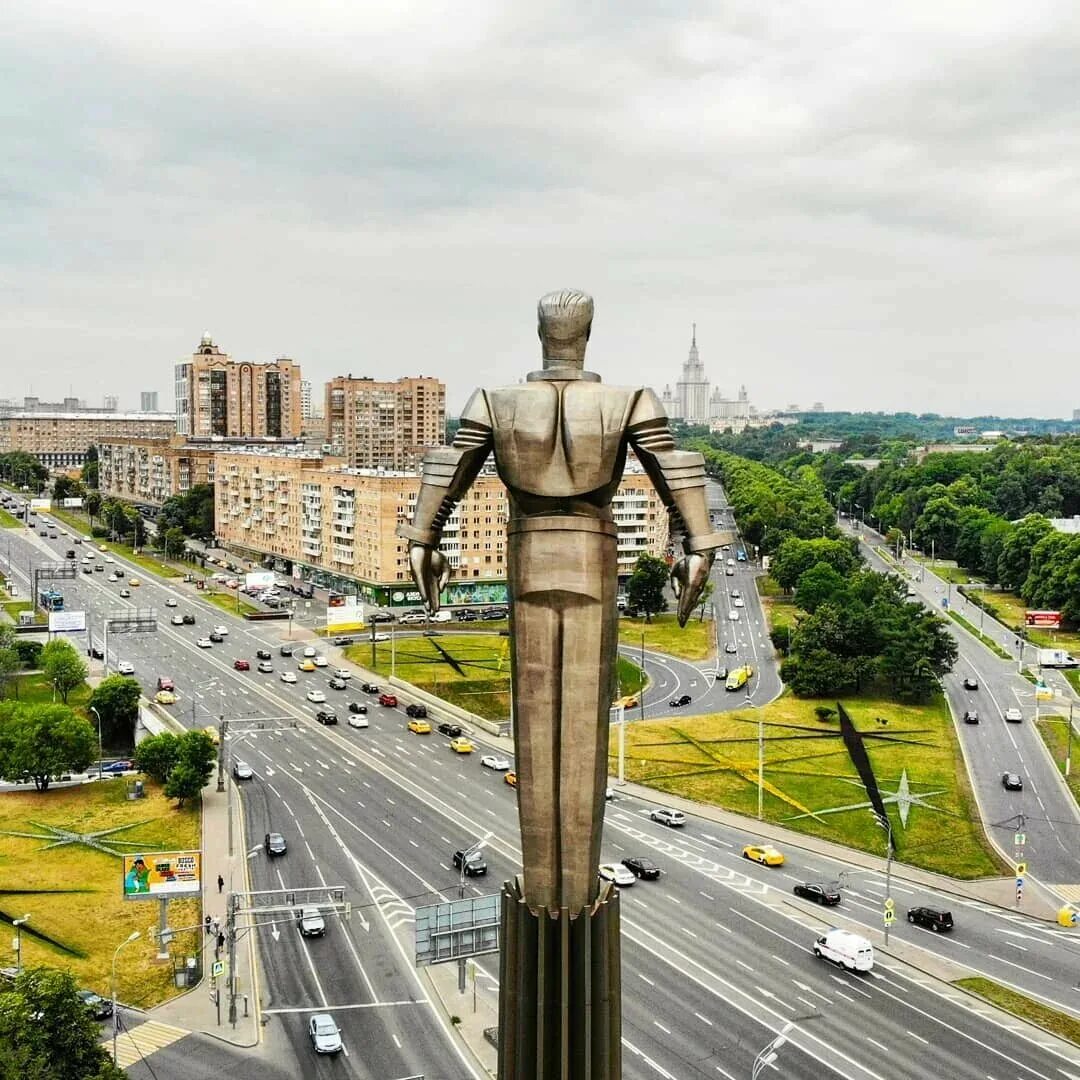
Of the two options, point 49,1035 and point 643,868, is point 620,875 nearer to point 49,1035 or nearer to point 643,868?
point 643,868

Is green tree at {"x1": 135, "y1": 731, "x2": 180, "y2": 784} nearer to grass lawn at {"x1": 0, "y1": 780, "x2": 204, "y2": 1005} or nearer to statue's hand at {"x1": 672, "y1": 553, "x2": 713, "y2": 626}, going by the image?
grass lawn at {"x1": 0, "y1": 780, "x2": 204, "y2": 1005}

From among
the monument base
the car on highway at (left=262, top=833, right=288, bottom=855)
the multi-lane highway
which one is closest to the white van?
the multi-lane highway

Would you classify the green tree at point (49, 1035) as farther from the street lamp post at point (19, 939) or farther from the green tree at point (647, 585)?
the green tree at point (647, 585)

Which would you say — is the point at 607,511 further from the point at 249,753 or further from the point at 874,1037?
the point at 249,753

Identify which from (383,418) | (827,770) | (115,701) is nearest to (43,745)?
(115,701)

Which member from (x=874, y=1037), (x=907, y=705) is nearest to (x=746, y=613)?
(x=907, y=705)

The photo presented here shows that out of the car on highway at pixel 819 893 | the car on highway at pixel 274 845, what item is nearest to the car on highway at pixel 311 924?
the car on highway at pixel 274 845
